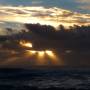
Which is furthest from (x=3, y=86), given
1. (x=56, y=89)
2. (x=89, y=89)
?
(x=89, y=89)

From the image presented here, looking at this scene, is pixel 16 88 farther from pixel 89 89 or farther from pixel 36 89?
pixel 89 89

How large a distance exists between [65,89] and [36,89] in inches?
256

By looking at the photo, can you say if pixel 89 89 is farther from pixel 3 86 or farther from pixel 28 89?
pixel 3 86

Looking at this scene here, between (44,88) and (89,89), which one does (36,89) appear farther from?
(89,89)

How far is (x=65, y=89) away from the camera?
9188 cm

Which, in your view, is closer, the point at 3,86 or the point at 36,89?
the point at 36,89

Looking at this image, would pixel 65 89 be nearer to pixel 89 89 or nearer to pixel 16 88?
pixel 89 89

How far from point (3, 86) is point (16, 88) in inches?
209

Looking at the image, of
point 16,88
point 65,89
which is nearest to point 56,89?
point 65,89

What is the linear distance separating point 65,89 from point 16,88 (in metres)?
11.0

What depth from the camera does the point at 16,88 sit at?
92688 mm

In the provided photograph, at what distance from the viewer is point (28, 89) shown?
90.1m

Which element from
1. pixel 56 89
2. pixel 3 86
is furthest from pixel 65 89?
pixel 3 86

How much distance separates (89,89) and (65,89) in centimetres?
534
